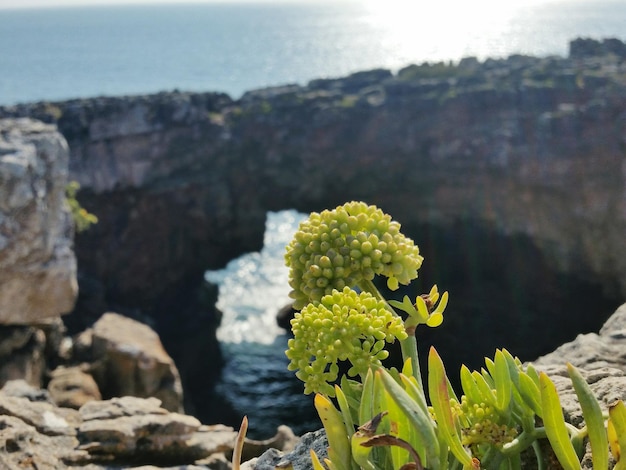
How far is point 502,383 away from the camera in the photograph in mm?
2148

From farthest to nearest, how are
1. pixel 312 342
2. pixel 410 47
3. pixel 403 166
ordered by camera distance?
pixel 410 47
pixel 403 166
pixel 312 342

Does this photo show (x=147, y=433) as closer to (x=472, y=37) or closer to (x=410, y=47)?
(x=410, y=47)

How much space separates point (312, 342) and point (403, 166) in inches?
1086

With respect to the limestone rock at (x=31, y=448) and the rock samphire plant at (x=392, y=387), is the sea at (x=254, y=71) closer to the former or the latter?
the limestone rock at (x=31, y=448)

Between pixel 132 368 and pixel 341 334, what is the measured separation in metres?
14.0

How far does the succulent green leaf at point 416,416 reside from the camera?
5.61 feet

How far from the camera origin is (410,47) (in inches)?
6260

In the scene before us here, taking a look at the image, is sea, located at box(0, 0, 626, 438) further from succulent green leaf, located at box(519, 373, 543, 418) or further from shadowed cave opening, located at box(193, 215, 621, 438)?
succulent green leaf, located at box(519, 373, 543, 418)

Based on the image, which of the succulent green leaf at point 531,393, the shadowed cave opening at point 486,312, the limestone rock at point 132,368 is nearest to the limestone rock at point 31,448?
the succulent green leaf at point 531,393

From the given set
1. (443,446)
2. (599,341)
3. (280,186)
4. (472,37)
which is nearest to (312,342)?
(443,446)

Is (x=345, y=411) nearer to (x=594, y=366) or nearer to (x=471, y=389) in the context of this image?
(x=471, y=389)

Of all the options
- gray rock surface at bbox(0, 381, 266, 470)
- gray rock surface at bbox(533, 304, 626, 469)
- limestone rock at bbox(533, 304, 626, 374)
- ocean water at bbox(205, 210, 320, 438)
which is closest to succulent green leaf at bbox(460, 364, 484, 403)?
gray rock surface at bbox(533, 304, 626, 469)

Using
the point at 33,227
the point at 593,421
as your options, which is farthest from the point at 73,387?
the point at 593,421

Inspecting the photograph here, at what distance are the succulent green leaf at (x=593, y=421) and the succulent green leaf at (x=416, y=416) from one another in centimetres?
48
